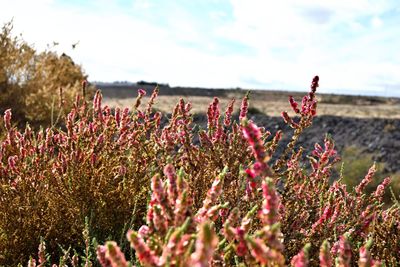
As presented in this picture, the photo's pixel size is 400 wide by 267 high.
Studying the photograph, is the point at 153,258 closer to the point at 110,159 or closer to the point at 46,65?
the point at 110,159

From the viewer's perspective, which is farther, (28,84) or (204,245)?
(28,84)

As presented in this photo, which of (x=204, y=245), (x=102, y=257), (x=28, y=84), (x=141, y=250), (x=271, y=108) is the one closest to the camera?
(x=204, y=245)

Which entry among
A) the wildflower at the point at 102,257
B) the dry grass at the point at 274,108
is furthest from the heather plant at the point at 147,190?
the dry grass at the point at 274,108

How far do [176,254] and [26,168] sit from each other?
1723 millimetres

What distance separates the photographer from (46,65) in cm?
954

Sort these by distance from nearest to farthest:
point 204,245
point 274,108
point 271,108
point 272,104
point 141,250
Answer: point 204,245
point 141,250
point 271,108
point 274,108
point 272,104

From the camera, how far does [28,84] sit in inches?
342

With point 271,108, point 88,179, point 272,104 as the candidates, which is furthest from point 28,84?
point 272,104

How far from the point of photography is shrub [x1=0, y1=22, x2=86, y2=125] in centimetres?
787

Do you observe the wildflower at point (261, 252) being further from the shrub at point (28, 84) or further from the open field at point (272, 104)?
the open field at point (272, 104)

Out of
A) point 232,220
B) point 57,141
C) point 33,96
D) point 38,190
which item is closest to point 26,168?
point 38,190

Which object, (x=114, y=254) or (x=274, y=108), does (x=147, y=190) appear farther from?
(x=274, y=108)

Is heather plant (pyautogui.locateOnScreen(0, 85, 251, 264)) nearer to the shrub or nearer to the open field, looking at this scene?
the shrub

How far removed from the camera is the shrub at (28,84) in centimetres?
787
